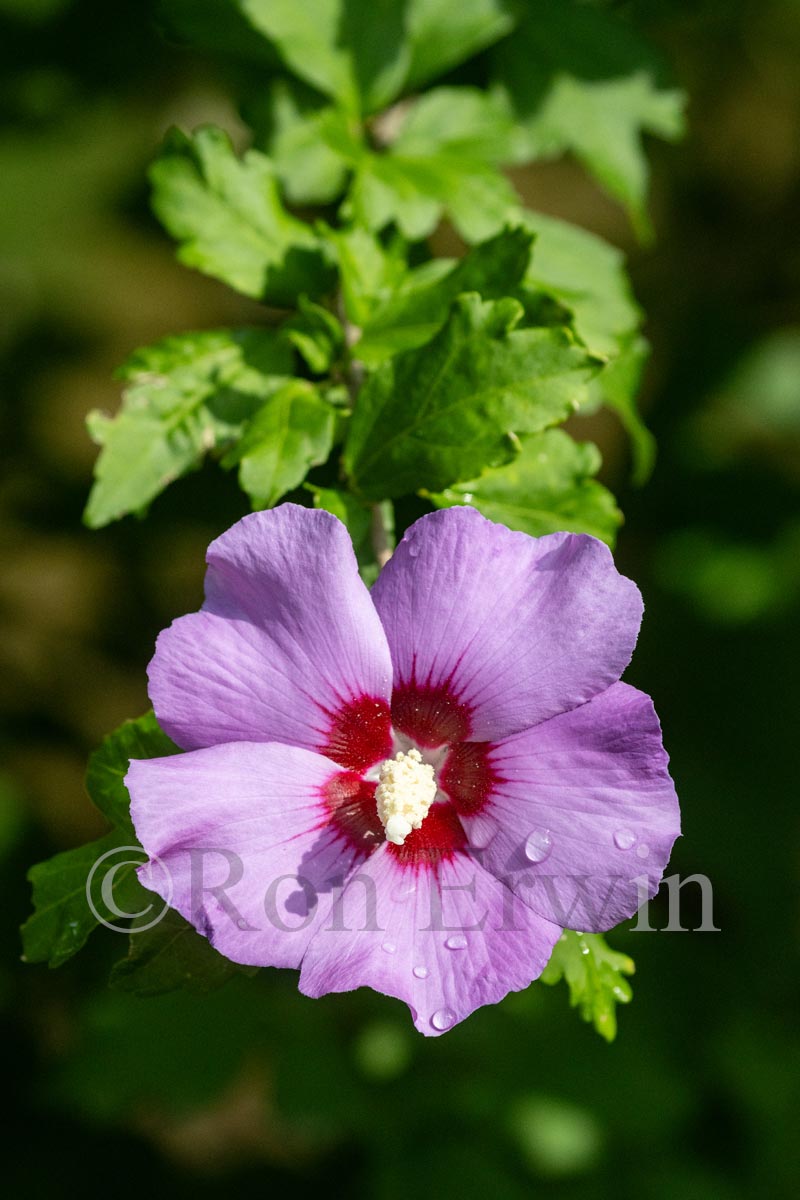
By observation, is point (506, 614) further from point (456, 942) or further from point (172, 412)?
point (172, 412)

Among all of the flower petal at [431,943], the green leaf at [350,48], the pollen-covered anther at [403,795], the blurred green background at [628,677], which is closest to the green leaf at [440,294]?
the green leaf at [350,48]

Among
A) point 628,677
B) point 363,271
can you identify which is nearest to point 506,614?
point 363,271

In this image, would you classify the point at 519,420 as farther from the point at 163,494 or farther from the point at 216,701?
the point at 163,494

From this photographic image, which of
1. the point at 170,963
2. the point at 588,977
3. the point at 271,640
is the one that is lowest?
the point at 588,977

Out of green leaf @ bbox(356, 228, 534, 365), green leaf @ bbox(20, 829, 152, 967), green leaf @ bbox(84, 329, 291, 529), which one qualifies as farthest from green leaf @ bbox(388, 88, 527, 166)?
green leaf @ bbox(20, 829, 152, 967)

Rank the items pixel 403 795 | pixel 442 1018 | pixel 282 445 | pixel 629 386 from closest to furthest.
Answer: pixel 442 1018 → pixel 403 795 → pixel 282 445 → pixel 629 386

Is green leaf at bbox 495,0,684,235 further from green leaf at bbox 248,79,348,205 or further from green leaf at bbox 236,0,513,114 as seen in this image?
green leaf at bbox 248,79,348,205
